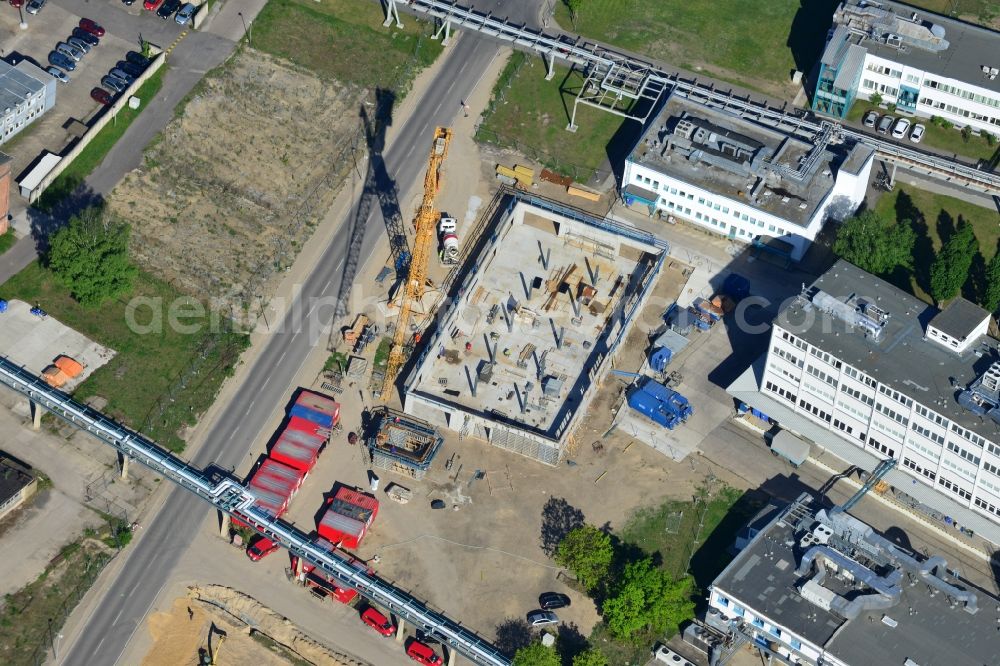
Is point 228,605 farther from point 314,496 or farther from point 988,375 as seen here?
point 988,375

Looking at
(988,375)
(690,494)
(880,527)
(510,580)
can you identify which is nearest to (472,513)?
(510,580)

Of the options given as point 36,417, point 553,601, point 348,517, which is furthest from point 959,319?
point 36,417

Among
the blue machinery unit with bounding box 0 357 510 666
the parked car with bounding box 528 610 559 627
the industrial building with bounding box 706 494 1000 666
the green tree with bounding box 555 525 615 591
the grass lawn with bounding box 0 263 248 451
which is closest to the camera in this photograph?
the industrial building with bounding box 706 494 1000 666

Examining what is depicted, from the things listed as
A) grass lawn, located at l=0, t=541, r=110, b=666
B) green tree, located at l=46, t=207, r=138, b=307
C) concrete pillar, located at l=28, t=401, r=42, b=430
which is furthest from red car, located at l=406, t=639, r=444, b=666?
green tree, located at l=46, t=207, r=138, b=307

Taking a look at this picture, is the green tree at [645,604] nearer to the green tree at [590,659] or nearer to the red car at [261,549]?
the green tree at [590,659]

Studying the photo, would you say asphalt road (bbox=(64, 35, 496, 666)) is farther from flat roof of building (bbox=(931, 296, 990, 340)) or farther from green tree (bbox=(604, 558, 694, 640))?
flat roof of building (bbox=(931, 296, 990, 340))

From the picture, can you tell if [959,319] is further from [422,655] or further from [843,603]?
[422,655]
